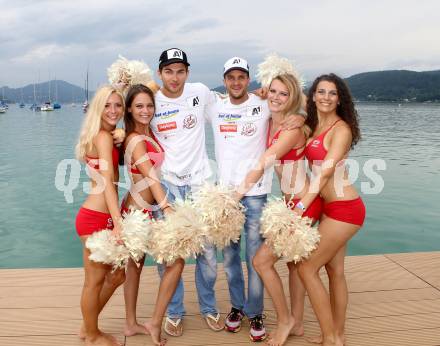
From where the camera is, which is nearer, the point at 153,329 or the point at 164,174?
the point at 153,329

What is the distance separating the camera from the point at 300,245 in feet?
9.31

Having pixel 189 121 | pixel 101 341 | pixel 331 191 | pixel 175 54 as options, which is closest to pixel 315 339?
pixel 331 191

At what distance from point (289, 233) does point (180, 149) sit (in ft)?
3.75

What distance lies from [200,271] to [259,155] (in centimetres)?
107

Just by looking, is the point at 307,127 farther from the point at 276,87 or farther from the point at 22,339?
the point at 22,339

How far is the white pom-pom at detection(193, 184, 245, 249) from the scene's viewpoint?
2.98 m

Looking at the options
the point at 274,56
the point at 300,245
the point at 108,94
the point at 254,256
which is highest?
the point at 274,56

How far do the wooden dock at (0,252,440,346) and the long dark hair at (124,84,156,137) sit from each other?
1.65m

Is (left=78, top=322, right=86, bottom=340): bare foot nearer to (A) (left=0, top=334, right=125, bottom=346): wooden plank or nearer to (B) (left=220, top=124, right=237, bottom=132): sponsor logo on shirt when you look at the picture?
(A) (left=0, top=334, right=125, bottom=346): wooden plank

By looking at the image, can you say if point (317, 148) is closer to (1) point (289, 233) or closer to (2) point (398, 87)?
(1) point (289, 233)

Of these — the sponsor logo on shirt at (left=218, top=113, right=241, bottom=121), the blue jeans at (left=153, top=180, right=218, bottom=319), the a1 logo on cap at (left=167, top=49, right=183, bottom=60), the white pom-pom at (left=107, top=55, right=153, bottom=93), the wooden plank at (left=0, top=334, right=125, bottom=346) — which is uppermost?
the a1 logo on cap at (left=167, top=49, right=183, bottom=60)

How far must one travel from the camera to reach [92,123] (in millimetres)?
2953

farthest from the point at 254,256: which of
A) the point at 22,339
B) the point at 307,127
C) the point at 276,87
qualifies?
the point at 22,339

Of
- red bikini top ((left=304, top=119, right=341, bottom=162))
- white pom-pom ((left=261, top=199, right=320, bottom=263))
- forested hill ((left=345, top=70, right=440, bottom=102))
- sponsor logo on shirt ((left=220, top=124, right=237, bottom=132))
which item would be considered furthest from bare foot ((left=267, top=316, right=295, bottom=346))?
forested hill ((left=345, top=70, right=440, bottom=102))
